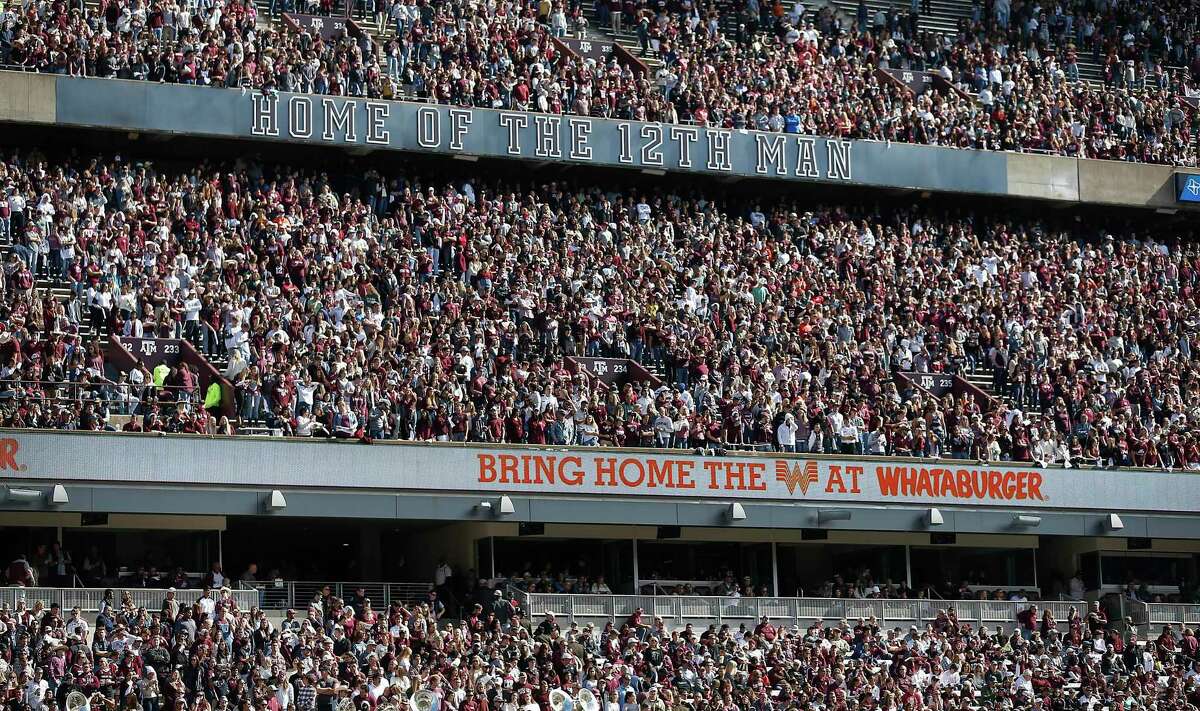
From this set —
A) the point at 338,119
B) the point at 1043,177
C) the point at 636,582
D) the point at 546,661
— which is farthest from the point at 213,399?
the point at 1043,177

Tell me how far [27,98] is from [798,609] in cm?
1752

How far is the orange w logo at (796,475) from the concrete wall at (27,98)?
50.7 feet

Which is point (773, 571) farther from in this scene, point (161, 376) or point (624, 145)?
point (161, 376)

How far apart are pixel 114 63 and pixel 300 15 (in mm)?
5416

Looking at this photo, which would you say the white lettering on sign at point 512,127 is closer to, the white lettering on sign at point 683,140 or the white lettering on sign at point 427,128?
the white lettering on sign at point 427,128

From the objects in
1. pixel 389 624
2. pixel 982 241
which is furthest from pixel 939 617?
pixel 982 241

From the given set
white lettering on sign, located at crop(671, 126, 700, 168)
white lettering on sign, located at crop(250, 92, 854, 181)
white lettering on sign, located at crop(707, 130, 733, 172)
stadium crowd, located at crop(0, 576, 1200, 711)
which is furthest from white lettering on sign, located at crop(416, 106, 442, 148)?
stadium crowd, located at crop(0, 576, 1200, 711)

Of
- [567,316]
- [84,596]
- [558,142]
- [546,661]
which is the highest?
[558,142]

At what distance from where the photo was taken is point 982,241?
51.0 m

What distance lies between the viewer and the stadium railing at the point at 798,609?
3762cm

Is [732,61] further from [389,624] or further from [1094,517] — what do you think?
[389,624]

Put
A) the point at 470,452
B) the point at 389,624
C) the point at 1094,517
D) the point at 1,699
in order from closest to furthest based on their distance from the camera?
the point at 1,699, the point at 389,624, the point at 470,452, the point at 1094,517

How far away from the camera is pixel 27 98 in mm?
43031

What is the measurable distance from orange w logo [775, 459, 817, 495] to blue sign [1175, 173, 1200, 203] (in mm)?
16461
